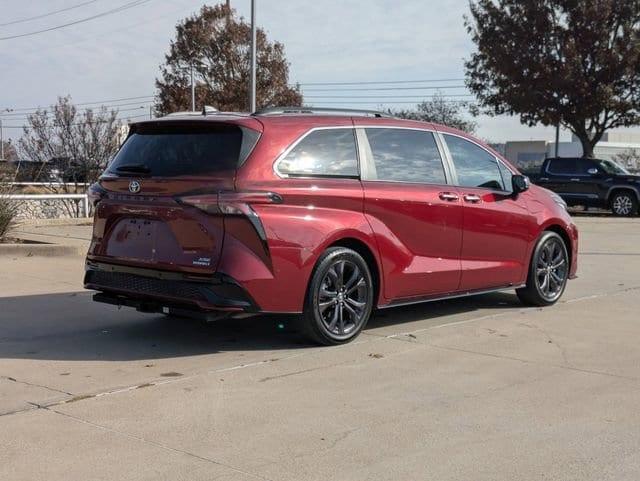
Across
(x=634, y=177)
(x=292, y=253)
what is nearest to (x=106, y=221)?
(x=292, y=253)

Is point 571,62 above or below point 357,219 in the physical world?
above

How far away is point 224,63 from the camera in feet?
114

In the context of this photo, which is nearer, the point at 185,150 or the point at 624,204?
the point at 185,150

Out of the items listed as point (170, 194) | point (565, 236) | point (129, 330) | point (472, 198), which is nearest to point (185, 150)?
point (170, 194)

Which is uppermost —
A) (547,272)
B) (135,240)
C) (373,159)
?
(373,159)

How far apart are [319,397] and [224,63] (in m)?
31.2

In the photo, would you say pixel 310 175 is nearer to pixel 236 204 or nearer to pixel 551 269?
pixel 236 204

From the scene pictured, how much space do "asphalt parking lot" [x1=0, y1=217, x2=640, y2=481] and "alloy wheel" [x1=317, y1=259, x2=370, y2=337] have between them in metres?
0.20

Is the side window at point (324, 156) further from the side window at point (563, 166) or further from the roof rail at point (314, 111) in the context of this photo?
→ the side window at point (563, 166)

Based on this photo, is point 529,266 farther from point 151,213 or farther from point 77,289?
point 77,289

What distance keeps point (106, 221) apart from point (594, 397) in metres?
4.09

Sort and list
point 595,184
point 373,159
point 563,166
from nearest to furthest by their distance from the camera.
Answer: 1. point 373,159
2. point 595,184
3. point 563,166

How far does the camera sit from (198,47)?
115ft

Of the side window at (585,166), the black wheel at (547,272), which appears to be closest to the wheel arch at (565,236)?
the black wheel at (547,272)
